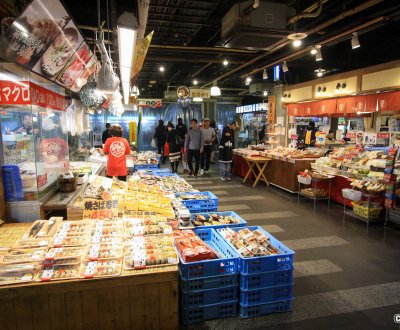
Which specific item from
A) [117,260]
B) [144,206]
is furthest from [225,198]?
[117,260]

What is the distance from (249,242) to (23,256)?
246 cm

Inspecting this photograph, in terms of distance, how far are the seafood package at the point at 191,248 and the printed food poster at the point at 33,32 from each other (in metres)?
2.62

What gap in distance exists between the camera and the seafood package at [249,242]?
3.33 m

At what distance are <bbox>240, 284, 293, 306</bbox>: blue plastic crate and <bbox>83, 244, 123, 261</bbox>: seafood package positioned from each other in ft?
4.65

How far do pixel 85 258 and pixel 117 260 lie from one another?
12.1 inches

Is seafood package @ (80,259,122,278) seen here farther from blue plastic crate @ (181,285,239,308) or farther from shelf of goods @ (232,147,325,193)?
shelf of goods @ (232,147,325,193)

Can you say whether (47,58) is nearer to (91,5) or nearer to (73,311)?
(73,311)

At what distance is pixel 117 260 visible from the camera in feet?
9.29

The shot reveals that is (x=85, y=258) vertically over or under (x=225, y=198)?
over

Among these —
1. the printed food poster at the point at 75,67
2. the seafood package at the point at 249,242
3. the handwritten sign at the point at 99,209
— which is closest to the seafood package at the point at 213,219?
the seafood package at the point at 249,242

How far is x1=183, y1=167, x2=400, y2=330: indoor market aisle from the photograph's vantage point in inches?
125

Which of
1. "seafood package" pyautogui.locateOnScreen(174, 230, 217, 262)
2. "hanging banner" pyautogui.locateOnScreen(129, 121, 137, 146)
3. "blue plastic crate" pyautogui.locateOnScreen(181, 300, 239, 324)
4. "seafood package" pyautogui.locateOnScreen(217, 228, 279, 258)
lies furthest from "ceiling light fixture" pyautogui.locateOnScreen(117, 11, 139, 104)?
"hanging banner" pyautogui.locateOnScreen(129, 121, 137, 146)

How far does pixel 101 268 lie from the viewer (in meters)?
2.68

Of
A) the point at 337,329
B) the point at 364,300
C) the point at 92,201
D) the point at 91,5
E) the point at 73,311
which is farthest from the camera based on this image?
the point at 91,5
